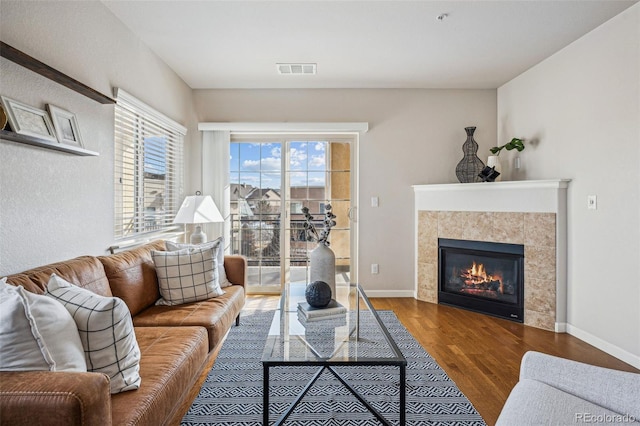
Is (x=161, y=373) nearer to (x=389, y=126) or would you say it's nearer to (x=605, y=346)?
(x=605, y=346)

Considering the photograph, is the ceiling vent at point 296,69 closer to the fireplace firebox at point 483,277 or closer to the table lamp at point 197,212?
the table lamp at point 197,212

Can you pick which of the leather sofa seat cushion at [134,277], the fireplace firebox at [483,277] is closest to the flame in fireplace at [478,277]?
the fireplace firebox at [483,277]

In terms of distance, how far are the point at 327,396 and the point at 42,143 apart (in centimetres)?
209

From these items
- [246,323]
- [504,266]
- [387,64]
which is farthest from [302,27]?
[504,266]

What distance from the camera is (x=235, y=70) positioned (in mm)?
3822

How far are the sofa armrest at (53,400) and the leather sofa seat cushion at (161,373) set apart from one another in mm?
210

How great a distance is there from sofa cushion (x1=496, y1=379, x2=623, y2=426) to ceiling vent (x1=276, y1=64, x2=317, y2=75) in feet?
10.8

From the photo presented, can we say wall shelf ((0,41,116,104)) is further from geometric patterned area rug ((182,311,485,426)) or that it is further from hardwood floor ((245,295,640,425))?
hardwood floor ((245,295,640,425))

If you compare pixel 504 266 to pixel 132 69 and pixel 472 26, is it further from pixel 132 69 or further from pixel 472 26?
pixel 132 69

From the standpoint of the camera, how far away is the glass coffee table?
1.62 meters

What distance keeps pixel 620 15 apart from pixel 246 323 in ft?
12.9

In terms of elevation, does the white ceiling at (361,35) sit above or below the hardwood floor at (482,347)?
above

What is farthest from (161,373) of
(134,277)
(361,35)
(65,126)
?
(361,35)

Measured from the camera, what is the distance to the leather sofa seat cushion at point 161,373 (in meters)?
1.30
